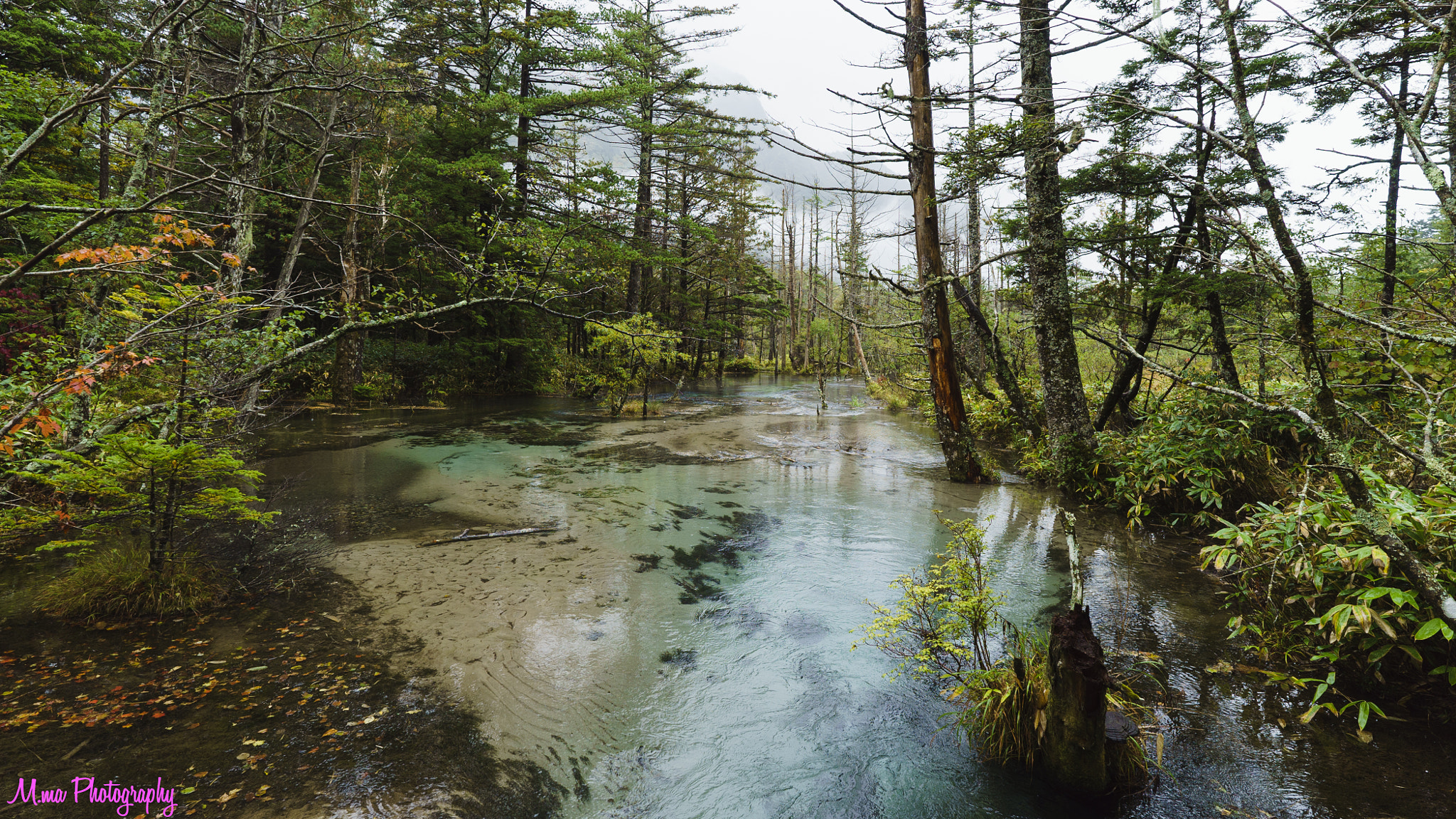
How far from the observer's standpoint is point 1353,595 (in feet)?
10.3

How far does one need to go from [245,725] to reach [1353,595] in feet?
20.7

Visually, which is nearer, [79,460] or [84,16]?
[79,460]

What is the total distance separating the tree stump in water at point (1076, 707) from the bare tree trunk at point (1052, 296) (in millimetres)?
5557

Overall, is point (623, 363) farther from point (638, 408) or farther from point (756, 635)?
point (756, 635)

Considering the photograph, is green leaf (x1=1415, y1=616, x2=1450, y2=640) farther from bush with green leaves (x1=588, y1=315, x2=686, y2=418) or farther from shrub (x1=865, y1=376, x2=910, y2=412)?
shrub (x1=865, y1=376, x2=910, y2=412)

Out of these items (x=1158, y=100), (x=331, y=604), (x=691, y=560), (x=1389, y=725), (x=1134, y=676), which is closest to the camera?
(x=1389, y=725)

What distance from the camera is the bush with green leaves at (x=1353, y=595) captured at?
292 centimetres

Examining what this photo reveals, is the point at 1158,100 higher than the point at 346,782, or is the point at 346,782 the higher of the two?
the point at 1158,100

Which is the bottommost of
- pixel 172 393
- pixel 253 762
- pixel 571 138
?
pixel 253 762

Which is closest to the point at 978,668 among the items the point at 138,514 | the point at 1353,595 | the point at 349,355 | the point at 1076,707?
the point at 1076,707

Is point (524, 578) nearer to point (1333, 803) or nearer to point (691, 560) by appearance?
point (691, 560)

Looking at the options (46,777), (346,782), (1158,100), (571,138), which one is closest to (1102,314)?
(1158,100)

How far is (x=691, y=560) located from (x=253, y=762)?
11.7 ft

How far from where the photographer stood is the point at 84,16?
1237cm
